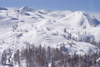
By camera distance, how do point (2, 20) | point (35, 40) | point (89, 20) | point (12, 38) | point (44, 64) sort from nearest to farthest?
point (44, 64) < point (35, 40) < point (12, 38) < point (2, 20) < point (89, 20)

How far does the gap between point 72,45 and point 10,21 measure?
343 ft

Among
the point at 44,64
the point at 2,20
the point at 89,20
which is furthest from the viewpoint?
the point at 89,20

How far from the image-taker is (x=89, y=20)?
598ft

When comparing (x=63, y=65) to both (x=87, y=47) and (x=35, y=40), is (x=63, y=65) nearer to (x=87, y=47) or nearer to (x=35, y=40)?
(x=87, y=47)

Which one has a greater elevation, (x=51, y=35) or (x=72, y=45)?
(x=51, y=35)

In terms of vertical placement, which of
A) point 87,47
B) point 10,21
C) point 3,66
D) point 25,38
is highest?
point 10,21

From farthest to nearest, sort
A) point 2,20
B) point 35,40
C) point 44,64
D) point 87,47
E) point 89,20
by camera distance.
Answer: point 89,20, point 2,20, point 35,40, point 87,47, point 44,64

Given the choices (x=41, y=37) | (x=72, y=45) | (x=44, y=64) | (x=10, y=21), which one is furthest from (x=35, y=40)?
(x=10, y=21)

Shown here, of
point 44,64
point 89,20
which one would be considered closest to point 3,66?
point 44,64

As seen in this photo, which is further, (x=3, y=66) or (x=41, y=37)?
(x=41, y=37)

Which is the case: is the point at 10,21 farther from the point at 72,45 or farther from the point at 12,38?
the point at 72,45

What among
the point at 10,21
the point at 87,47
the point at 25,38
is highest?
the point at 10,21

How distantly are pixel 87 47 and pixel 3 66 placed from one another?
52033 mm

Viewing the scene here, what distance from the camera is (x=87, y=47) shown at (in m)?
83.0
